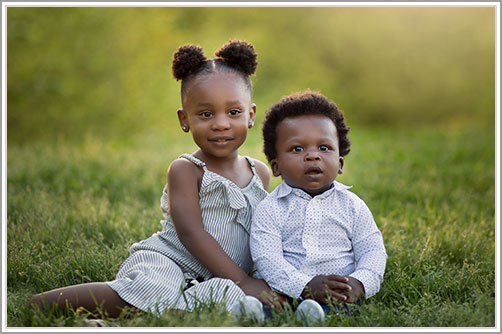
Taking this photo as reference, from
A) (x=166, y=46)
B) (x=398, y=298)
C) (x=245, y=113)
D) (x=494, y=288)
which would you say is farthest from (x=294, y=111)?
(x=166, y=46)

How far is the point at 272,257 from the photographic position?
2.71 meters

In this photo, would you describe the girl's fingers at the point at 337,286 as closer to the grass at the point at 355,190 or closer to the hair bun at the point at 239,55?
the grass at the point at 355,190

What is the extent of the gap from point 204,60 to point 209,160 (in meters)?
0.53

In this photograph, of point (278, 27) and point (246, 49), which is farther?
point (278, 27)

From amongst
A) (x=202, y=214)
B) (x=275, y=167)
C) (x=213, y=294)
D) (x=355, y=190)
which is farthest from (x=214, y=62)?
(x=355, y=190)

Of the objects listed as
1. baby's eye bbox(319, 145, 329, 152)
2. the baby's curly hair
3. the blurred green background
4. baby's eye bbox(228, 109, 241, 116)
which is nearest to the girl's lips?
baby's eye bbox(228, 109, 241, 116)

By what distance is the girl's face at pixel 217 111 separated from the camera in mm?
2869

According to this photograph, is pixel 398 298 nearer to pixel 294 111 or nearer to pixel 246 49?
pixel 294 111

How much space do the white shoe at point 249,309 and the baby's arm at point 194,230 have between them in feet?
0.47

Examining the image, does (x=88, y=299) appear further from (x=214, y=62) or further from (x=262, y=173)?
(x=214, y=62)

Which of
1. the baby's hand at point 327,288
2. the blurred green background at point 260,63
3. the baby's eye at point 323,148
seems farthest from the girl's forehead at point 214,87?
the blurred green background at point 260,63

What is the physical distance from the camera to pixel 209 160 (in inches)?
119

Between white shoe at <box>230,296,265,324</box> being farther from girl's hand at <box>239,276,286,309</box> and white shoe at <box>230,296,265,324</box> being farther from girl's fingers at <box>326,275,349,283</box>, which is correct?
girl's fingers at <box>326,275,349,283</box>

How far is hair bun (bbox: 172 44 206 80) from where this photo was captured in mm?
2941
